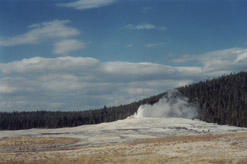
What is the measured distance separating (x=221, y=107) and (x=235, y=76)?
164 feet

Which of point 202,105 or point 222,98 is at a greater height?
point 222,98

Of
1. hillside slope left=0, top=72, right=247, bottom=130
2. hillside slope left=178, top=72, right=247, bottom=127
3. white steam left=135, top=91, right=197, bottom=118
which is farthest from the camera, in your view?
white steam left=135, top=91, right=197, bottom=118

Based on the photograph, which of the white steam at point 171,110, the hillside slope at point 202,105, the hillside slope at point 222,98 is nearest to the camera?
the hillside slope at point 222,98

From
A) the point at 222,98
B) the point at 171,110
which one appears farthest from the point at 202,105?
the point at 171,110

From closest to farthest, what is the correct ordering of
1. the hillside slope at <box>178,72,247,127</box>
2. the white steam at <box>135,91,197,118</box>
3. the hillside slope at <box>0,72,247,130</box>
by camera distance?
the hillside slope at <box>178,72,247,127</box>
the hillside slope at <box>0,72,247,130</box>
the white steam at <box>135,91,197,118</box>

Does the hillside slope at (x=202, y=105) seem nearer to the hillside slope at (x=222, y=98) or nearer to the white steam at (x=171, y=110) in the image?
the hillside slope at (x=222, y=98)

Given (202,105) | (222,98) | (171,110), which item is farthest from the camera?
(222,98)

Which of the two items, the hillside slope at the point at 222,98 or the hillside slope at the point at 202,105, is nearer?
the hillside slope at the point at 222,98

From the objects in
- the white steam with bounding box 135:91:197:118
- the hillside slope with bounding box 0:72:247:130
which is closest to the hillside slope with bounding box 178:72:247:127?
the hillside slope with bounding box 0:72:247:130

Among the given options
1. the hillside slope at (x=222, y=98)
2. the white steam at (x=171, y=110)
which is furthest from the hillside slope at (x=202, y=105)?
the white steam at (x=171, y=110)

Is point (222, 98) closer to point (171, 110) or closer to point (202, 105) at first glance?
point (202, 105)

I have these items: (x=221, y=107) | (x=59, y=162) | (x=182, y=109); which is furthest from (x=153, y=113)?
(x=59, y=162)

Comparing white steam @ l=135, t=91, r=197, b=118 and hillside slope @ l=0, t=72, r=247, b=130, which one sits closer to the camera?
hillside slope @ l=0, t=72, r=247, b=130

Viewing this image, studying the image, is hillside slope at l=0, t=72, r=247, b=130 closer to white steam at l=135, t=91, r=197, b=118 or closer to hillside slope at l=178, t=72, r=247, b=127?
hillside slope at l=178, t=72, r=247, b=127
